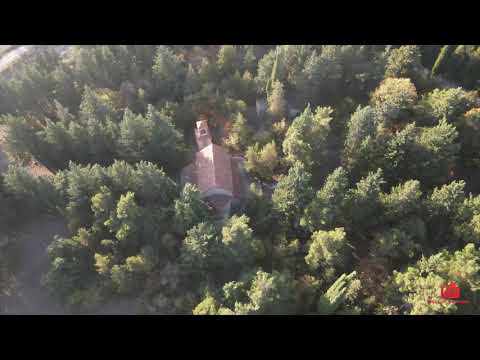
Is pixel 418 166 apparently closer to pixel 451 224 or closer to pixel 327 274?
pixel 451 224

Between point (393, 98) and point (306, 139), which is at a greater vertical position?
point (393, 98)

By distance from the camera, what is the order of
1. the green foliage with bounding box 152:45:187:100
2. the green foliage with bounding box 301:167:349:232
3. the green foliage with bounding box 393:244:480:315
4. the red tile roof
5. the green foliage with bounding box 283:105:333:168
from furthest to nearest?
1. the green foliage with bounding box 152:45:187:100
2. the red tile roof
3. the green foliage with bounding box 283:105:333:168
4. the green foliage with bounding box 301:167:349:232
5. the green foliage with bounding box 393:244:480:315

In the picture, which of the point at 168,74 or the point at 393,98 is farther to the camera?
the point at 168,74

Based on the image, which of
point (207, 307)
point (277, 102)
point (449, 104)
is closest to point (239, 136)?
point (277, 102)

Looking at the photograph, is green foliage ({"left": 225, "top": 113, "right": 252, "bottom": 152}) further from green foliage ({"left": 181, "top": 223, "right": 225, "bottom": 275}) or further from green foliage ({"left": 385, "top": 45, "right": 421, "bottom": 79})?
green foliage ({"left": 385, "top": 45, "right": 421, "bottom": 79})

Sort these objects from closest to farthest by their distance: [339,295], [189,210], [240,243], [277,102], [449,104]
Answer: [339,295] → [240,243] → [189,210] → [449,104] → [277,102]

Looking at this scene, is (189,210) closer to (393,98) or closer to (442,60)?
(393,98)

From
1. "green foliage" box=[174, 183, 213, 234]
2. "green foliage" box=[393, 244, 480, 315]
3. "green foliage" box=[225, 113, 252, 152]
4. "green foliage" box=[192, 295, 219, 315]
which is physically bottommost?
"green foliage" box=[192, 295, 219, 315]

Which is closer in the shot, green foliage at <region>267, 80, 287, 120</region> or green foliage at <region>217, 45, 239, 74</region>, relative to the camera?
green foliage at <region>267, 80, 287, 120</region>

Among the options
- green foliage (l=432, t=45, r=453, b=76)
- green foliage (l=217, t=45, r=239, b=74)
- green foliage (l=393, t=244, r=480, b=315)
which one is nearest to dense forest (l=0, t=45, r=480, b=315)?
green foliage (l=393, t=244, r=480, b=315)

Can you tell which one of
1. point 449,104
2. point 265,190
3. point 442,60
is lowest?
point 265,190
